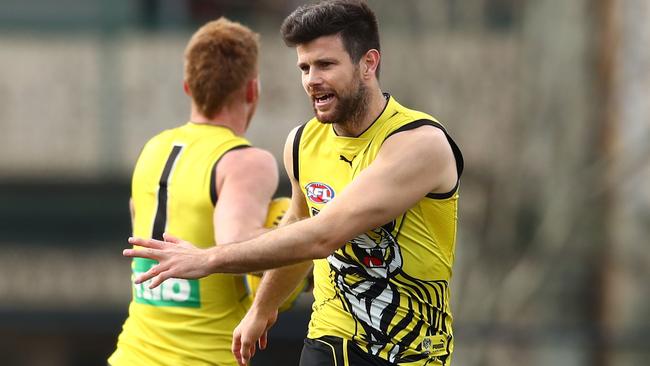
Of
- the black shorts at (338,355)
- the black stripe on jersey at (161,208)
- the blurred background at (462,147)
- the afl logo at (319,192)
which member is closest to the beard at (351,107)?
the afl logo at (319,192)

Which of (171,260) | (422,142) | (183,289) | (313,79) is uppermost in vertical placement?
(313,79)

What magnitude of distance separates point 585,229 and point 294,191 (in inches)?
346

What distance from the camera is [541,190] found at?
13930 mm

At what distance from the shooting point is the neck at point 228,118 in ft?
21.5

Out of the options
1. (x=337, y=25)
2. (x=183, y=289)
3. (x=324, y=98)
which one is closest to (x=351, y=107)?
(x=324, y=98)

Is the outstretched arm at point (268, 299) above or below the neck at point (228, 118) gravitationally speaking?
below

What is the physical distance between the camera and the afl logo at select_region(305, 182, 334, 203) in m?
5.64

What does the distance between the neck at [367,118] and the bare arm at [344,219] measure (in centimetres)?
18

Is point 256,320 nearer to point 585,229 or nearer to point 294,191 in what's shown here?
point 294,191

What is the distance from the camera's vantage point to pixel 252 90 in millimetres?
6703

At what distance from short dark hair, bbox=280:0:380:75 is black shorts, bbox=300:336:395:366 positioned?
1208 millimetres

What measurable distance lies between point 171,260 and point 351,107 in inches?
39.8

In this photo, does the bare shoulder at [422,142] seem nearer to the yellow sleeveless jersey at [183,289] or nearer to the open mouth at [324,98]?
the open mouth at [324,98]

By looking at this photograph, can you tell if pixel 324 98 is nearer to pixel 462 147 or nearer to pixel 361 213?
pixel 361 213
